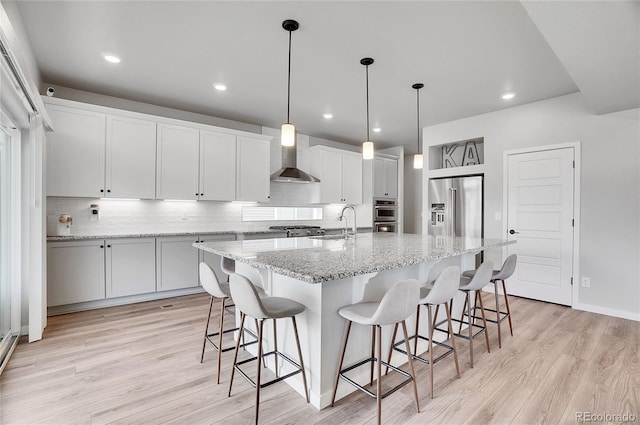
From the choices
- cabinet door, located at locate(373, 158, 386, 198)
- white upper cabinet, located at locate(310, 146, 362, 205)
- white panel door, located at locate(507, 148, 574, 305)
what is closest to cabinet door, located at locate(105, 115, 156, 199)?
white upper cabinet, located at locate(310, 146, 362, 205)

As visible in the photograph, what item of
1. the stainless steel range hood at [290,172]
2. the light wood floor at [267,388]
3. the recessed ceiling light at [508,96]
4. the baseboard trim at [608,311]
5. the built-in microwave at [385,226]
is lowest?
the light wood floor at [267,388]

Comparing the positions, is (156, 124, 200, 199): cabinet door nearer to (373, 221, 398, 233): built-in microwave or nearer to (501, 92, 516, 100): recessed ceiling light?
(373, 221, 398, 233): built-in microwave

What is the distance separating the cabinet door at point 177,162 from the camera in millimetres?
4203

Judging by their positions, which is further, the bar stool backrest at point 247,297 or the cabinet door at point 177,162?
the cabinet door at point 177,162

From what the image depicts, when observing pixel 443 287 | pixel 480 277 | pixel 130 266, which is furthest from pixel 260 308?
pixel 130 266

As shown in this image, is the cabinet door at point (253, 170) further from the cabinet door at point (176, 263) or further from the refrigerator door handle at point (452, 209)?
the refrigerator door handle at point (452, 209)

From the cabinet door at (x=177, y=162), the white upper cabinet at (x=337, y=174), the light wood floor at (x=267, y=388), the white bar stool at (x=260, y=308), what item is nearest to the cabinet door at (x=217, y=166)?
the cabinet door at (x=177, y=162)

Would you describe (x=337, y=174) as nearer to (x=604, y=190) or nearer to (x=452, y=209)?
(x=452, y=209)

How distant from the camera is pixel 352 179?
20.8 ft

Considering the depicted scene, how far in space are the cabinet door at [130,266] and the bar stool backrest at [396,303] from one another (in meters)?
3.32

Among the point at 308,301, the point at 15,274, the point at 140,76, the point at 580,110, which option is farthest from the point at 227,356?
the point at 580,110

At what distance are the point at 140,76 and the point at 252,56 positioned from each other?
1383 mm

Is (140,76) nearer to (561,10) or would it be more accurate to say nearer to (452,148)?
(561,10)

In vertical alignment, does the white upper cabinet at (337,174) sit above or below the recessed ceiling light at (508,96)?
below
